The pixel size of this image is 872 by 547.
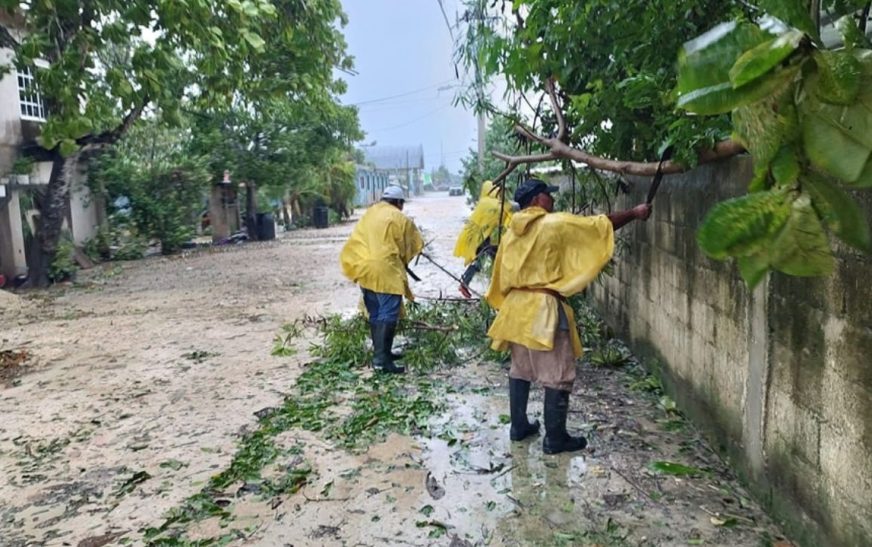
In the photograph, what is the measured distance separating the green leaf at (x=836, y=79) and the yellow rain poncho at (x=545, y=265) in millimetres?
2537

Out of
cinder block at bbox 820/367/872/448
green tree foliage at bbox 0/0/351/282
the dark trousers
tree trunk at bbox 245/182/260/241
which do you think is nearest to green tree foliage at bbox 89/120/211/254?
tree trunk at bbox 245/182/260/241

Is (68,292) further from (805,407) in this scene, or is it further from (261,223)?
(805,407)

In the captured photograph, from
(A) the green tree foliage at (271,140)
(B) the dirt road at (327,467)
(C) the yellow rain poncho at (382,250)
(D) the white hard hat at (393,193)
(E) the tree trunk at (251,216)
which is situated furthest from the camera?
(E) the tree trunk at (251,216)

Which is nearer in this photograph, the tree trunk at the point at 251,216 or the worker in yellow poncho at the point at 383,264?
the worker in yellow poncho at the point at 383,264

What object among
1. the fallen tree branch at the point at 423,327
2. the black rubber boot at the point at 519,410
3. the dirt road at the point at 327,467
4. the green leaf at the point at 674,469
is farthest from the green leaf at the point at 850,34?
the fallen tree branch at the point at 423,327

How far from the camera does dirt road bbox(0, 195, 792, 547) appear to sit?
10.2 feet

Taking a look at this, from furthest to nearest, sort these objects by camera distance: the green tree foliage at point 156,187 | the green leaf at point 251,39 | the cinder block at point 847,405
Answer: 1. the green tree foliage at point 156,187
2. the green leaf at point 251,39
3. the cinder block at point 847,405

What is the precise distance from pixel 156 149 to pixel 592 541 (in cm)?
1853

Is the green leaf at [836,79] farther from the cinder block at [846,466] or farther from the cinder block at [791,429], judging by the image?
the cinder block at [791,429]

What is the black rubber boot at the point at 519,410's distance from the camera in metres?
4.01

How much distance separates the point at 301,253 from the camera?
1639cm

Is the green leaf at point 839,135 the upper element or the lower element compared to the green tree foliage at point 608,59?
lower

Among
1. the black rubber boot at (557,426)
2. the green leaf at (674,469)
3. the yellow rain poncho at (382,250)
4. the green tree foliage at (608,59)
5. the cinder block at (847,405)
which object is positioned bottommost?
the green leaf at (674,469)

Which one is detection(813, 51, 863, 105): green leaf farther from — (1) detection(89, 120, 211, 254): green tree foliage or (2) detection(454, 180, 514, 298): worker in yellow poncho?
(1) detection(89, 120, 211, 254): green tree foliage
